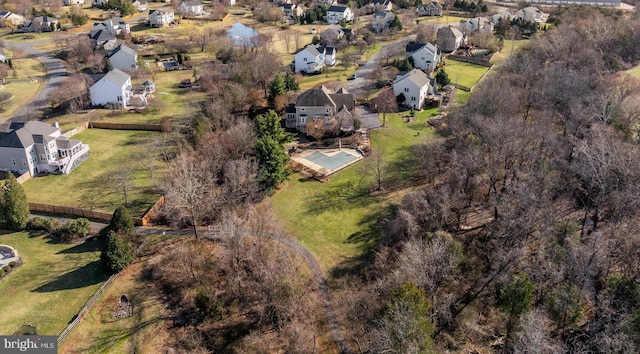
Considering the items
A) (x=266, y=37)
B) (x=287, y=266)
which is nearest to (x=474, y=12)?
(x=266, y=37)

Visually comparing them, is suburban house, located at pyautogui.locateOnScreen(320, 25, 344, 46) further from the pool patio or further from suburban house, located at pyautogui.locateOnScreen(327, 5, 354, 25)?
the pool patio

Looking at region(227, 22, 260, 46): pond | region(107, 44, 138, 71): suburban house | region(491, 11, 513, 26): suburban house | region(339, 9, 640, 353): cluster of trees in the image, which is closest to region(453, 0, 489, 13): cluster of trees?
region(491, 11, 513, 26): suburban house

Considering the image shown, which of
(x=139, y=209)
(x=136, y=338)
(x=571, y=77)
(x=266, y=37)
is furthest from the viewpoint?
(x=266, y=37)

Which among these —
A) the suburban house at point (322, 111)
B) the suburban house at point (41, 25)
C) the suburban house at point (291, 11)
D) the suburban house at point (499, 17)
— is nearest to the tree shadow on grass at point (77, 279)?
the suburban house at point (322, 111)

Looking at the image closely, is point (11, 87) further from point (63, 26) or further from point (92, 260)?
point (92, 260)

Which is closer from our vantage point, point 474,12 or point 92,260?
point 92,260

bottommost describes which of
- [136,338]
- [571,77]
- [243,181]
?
[136,338]

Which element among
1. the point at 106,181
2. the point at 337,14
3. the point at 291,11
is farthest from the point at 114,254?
the point at 291,11

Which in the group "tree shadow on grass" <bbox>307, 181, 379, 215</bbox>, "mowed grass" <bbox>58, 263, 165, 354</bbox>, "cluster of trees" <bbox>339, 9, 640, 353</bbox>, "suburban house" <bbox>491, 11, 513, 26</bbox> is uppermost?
"suburban house" <bbox>491, 11, 513, 26</bbox>
